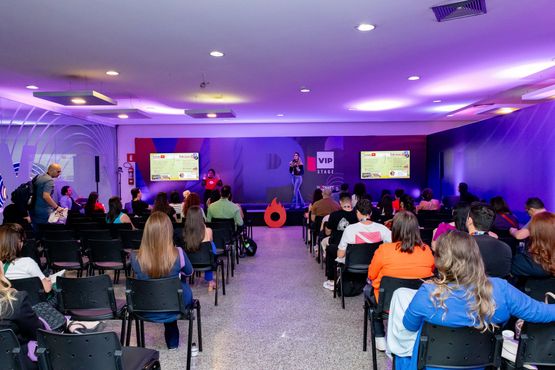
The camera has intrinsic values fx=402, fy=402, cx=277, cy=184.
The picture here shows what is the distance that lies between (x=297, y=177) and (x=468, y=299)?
11.9 m

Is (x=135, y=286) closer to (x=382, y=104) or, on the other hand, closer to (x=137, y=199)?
(x=137, y=199)

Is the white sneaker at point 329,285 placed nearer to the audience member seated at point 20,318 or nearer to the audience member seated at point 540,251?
the audience member seated at point 540,251

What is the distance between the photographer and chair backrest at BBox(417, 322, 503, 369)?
84.0 inches

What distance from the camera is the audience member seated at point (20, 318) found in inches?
82.0

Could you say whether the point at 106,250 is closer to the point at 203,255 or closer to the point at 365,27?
the point at 203,255

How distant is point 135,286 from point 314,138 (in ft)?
36.8

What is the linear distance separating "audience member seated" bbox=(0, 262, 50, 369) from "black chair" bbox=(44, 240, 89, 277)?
9.58 ft

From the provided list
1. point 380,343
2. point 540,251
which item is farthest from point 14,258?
point 540,251

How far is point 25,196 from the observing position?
23.6 feet

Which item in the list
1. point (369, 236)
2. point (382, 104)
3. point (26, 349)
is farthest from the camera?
point (382, 104)

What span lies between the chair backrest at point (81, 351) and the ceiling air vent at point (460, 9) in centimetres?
379

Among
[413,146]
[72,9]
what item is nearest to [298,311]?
[72,9]

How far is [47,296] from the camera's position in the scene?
3.20 metres

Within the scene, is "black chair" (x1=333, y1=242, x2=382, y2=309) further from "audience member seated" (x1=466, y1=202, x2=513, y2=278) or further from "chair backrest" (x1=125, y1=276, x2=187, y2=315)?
"chair backrest" (x1=125, y1=276, x2=187, y2=315)
